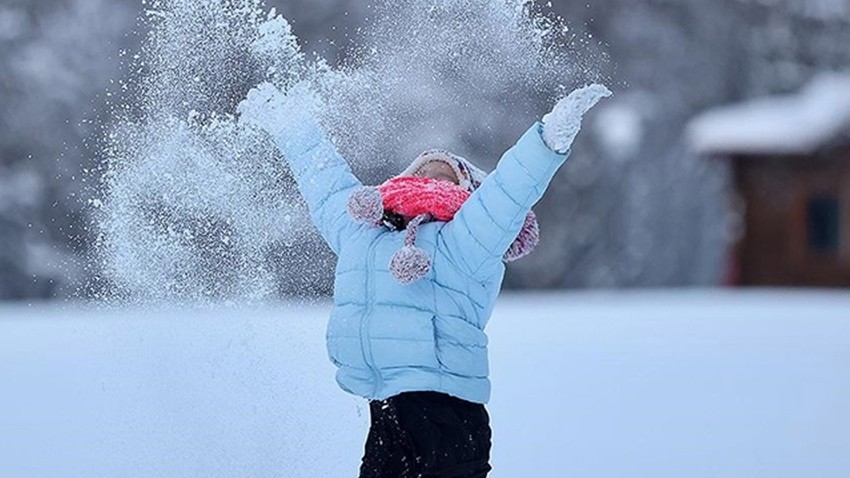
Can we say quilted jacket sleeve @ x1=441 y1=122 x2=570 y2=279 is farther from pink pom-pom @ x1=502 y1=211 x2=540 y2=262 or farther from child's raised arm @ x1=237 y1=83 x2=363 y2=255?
child's raised arm @ x1=237 y1=83 x2=363 y2=255

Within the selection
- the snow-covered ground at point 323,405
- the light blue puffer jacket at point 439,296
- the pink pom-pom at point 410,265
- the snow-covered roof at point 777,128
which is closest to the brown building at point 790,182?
the snow-covered roof at point 777,128

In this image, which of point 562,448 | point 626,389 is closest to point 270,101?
point 562,448

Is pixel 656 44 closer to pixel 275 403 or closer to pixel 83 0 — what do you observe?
pixel 83 0

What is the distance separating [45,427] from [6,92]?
17206 mm

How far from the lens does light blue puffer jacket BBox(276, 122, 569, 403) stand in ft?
11.0

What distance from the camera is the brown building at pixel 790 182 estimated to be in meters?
22.0

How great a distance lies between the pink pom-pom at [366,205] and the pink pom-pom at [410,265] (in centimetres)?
16

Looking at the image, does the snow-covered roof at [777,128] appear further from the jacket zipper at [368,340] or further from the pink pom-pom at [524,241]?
Answer: the jacket zipper at [368,340]

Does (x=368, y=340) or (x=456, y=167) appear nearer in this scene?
(x=368, y=340)

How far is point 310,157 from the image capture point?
12.6ft

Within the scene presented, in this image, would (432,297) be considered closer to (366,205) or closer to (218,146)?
(366,205)

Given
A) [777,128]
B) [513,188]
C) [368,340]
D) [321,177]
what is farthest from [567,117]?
[777,128]

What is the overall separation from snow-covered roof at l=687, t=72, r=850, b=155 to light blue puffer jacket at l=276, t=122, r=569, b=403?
19.2 m

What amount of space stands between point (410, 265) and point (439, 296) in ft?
0.52
